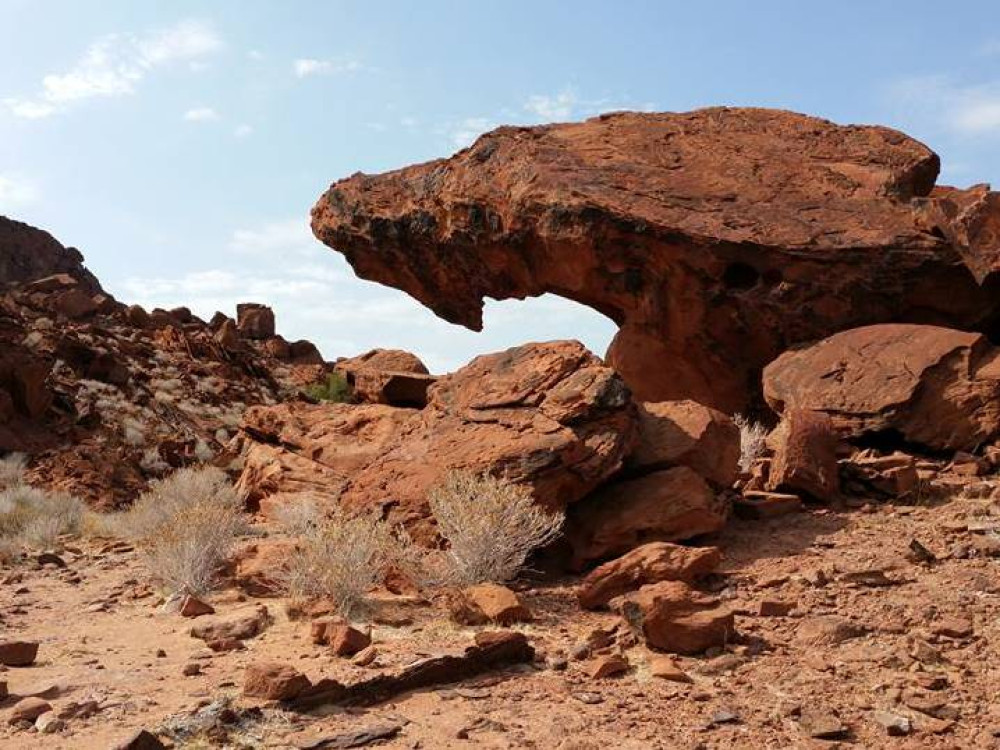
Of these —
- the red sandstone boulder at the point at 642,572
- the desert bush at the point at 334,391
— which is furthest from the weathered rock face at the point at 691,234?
the desert bush at the point at 334,391

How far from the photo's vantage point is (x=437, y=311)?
15539 millimetres

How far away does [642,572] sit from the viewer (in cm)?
755

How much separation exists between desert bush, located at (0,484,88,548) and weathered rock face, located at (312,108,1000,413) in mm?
5373

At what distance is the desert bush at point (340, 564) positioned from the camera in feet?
24.5

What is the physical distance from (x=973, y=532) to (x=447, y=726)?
16.1 ft

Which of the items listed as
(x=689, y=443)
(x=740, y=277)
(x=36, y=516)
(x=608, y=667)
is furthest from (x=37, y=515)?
(x=608, y=667)

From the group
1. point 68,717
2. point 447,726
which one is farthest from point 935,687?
point 68,717

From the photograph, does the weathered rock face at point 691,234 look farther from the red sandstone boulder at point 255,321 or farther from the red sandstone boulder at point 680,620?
the red sandstone boulder at point 255,321

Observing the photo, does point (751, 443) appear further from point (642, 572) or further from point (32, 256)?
point (32, 256)

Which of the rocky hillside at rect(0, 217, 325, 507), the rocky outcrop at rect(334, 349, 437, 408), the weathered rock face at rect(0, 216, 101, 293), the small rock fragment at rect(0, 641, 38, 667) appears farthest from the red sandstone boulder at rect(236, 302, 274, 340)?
the small rock fragment at rect(0, 641, 38, 667)

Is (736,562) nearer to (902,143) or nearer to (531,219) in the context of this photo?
(531,219)

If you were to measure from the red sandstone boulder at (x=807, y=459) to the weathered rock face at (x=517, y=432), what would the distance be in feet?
5.53

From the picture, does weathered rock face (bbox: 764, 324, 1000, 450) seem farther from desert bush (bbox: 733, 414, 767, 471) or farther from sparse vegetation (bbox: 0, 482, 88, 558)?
sparse vegetation (bbox: 0, 482, 88, 558)

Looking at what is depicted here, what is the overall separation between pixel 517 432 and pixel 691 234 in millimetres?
4308
